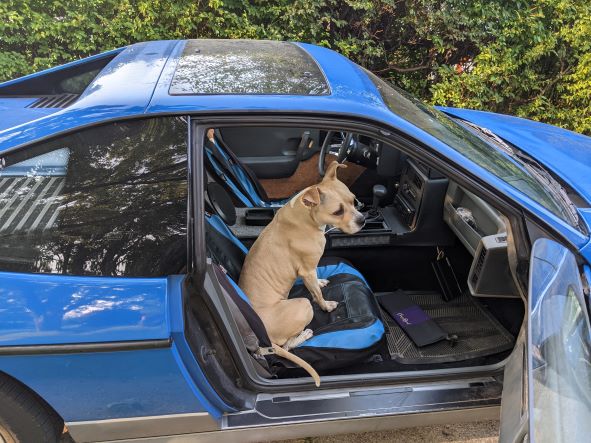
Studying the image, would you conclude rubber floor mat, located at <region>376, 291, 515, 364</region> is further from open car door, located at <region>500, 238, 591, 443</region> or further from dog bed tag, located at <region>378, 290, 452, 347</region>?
open car door, located at <region>500, 238, 591, 443</region>

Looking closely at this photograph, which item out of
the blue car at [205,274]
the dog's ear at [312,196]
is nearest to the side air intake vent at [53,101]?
the blue car at [205,274]

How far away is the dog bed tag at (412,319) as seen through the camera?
2611 mm

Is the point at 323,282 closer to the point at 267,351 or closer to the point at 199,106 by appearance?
the point at 267,351

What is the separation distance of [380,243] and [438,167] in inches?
49.2

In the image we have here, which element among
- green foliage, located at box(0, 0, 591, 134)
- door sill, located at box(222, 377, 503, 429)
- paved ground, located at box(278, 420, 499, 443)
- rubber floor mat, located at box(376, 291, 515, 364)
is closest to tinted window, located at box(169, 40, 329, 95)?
door sill, located at box(222, 377, 503, 429)

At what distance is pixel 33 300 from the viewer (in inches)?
60.6

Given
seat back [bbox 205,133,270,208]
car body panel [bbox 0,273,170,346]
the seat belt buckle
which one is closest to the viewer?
car body panel [bbox 0,273,170,346]

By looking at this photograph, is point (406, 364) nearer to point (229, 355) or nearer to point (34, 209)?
point (229, 355)

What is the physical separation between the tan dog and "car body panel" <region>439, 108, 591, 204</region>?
1099 millimetres

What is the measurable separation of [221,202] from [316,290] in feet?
2.62

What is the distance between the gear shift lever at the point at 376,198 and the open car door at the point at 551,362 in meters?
1.53

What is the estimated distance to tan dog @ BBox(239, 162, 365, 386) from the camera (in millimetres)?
2346

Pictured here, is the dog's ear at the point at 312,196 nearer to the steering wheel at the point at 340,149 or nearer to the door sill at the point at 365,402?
the door sill at the point at 365,402

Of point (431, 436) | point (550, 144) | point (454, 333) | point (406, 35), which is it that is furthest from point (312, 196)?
point (406, 35)
